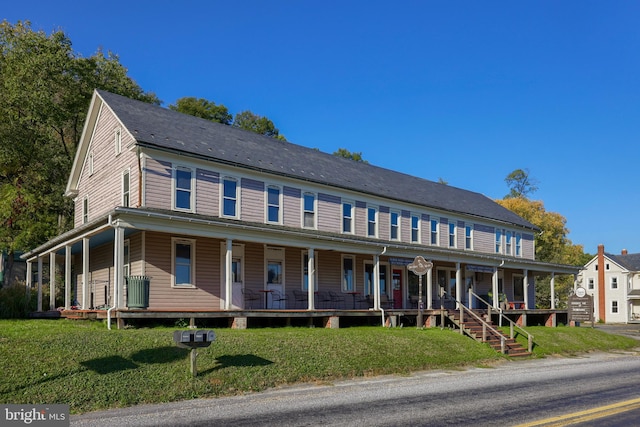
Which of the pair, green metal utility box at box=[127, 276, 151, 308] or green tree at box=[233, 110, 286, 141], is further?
green tree at box=[233, 110, 286, 141]

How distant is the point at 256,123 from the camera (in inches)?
2392

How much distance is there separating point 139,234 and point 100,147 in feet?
20.5

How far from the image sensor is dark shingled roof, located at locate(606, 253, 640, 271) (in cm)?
6583

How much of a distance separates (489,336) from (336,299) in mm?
6609

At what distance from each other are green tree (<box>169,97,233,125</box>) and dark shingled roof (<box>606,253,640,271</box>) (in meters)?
44.2

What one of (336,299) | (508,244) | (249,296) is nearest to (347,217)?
(336,299)

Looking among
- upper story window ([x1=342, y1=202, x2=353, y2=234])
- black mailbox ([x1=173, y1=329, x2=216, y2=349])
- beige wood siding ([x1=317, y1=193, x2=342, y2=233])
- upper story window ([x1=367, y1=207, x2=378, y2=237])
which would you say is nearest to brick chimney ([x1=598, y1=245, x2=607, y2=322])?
upper story window ([x1=367, y1=207, x2=378, y2=237])

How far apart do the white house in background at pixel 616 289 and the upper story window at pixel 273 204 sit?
51.0 metres

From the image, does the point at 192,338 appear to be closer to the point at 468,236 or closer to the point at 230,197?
the point at 230,197

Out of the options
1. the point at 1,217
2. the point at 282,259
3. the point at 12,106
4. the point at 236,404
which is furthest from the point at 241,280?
the point at 12,106

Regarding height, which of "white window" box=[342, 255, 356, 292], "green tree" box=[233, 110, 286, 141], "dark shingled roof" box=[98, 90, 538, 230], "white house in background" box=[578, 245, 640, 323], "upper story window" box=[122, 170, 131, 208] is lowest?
"white house in background" box=[578, 245, 640, 323]

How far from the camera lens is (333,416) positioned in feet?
35.2

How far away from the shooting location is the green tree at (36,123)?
3198 centimetres

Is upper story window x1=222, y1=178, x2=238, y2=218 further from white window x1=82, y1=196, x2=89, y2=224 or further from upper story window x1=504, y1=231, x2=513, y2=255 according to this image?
upper story window x1=504, y1=231, x2=513, y2=255
